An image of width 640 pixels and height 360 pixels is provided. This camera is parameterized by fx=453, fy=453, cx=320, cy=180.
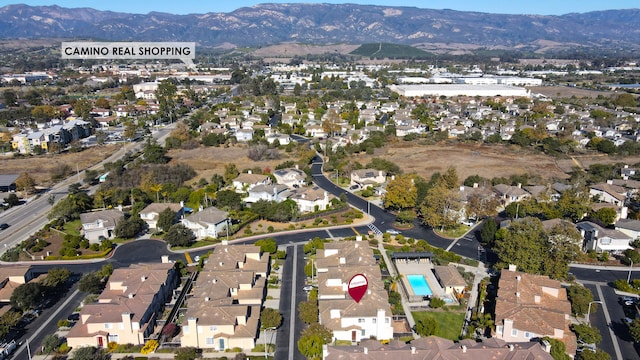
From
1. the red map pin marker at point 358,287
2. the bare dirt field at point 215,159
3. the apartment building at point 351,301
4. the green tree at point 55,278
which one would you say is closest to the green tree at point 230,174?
the bare dirt field at point 215,159

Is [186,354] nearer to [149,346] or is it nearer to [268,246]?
[149,346]

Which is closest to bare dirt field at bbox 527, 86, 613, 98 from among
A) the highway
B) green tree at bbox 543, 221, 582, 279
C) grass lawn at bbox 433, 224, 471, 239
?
grass lawn at bbox 433, 224, 471, 239

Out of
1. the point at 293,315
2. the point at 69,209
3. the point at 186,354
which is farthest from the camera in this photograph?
the point at 69,209

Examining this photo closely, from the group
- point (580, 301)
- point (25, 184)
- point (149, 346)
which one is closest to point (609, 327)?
point (580, 301)

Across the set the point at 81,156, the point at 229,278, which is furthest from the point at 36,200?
the point at 229,278

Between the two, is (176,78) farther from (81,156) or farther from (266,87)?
(81,156)

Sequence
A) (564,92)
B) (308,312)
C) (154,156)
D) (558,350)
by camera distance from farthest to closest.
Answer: (564,92) < (154,156) < (308,312) < (558,350)

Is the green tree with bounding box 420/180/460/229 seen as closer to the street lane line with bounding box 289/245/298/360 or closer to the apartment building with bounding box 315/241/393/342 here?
the apartment building with bounding box 315/241/393/342
